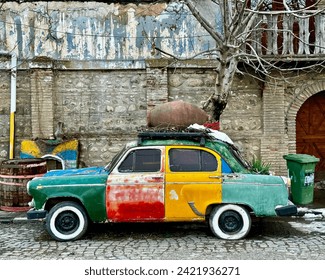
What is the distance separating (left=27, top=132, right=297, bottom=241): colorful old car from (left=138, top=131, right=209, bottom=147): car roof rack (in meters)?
0.10

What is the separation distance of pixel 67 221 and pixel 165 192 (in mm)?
1699

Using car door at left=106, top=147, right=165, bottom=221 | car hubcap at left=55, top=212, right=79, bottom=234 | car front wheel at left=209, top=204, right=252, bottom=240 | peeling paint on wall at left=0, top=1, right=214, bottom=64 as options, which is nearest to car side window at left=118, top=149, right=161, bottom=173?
car door at left=106, top=147, right=165, bottom=221

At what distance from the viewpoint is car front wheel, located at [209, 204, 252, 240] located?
665cm

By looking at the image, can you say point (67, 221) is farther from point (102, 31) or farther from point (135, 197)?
point (102, 31)

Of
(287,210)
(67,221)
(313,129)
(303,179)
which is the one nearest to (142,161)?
(67,221)

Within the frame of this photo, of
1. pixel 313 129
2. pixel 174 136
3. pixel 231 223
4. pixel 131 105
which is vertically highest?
pixel 131 105

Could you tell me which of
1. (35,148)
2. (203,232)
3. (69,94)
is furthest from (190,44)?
(203,232)

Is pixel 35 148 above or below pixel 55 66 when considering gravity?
below

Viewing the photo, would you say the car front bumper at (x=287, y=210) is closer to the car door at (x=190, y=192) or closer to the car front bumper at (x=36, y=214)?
the car door at (x=190, y=192)

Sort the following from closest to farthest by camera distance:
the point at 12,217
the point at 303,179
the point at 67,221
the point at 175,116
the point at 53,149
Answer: the point at 67,221 → the point at 175,116 → the point at 12,217 → the point at 303,179 → the point at 53,149

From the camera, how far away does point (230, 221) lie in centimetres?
671

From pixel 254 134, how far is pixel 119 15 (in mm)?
5105

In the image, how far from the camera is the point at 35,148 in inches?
443

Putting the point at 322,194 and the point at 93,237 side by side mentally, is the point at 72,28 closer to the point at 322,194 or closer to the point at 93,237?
the point at 93,237
